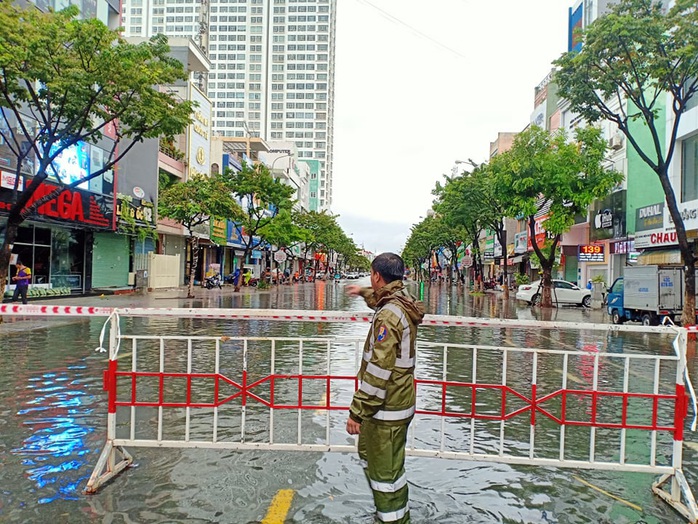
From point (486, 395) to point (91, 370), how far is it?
20.3 ft

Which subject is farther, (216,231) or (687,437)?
(216,231)

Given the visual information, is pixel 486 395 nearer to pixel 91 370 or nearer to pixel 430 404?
pixel 430 404

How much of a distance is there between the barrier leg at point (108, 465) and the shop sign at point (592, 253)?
34965 millimetres

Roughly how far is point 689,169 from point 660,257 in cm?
478

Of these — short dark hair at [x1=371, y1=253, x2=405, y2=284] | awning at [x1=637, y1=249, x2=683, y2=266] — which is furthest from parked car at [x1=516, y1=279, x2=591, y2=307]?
short dark hair at [x1=371, y1=253, x2=405, y2=284]

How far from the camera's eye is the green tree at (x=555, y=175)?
2581 centimetres

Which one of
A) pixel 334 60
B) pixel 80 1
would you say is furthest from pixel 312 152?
pixel 80 1

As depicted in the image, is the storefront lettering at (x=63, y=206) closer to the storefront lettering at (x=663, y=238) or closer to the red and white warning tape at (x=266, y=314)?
the red and white warning tape at (x=266, y=314)

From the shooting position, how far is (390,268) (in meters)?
3.52

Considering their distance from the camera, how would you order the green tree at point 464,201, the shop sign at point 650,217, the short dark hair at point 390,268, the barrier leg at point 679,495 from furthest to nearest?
the green tree at point 464,201
the shop sign at point 650,217
the barrier leg at point 679,495
the short dark hair at point 390,268

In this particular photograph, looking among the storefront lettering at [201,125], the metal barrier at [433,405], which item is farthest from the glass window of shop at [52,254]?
the storefront lettering at [201,125]

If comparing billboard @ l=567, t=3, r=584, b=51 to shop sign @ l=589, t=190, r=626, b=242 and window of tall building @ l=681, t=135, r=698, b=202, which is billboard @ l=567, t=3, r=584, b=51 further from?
window of tall building @ l=681, t=135, r=698, b=202

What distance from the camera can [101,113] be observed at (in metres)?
15.3

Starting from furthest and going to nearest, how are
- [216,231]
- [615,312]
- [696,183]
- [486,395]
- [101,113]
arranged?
1. [216,231]
2. [696,183]
3. [615,312]
4. [101,113]
5. [486,395]
